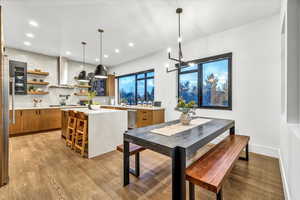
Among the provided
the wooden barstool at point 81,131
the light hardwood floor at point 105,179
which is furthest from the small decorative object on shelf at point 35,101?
the wooden barstool at point 81,131

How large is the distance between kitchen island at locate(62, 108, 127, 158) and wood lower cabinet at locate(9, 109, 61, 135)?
2.88 meters

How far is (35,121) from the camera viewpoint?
4465 millimetres

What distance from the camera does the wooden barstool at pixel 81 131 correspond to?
2.73m

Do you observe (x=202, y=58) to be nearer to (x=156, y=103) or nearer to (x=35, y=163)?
(x=156, y=103)

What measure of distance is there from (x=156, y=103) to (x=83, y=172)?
309 centimetres

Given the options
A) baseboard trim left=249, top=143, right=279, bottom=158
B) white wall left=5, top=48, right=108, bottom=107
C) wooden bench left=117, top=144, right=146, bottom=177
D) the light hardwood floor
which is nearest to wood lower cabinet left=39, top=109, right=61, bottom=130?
white wall left=5, top=48, right=108, bottom=107

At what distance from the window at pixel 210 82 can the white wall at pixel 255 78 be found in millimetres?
157

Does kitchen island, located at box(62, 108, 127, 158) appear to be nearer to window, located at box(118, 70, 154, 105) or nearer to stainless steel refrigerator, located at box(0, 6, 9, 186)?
stainless steel refrigerator, located at box(0, 6, 9, 186)

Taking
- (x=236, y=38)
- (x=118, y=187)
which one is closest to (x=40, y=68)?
(x=118, y=187)

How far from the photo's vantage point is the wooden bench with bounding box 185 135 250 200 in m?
1.17

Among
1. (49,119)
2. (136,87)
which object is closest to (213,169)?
(136,87)

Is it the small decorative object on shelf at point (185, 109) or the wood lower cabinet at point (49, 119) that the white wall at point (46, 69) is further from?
the small decorative object on shelf at point (185, 109)

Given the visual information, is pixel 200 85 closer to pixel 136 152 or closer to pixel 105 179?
pixel 136 152

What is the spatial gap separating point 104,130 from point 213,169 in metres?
2.30
